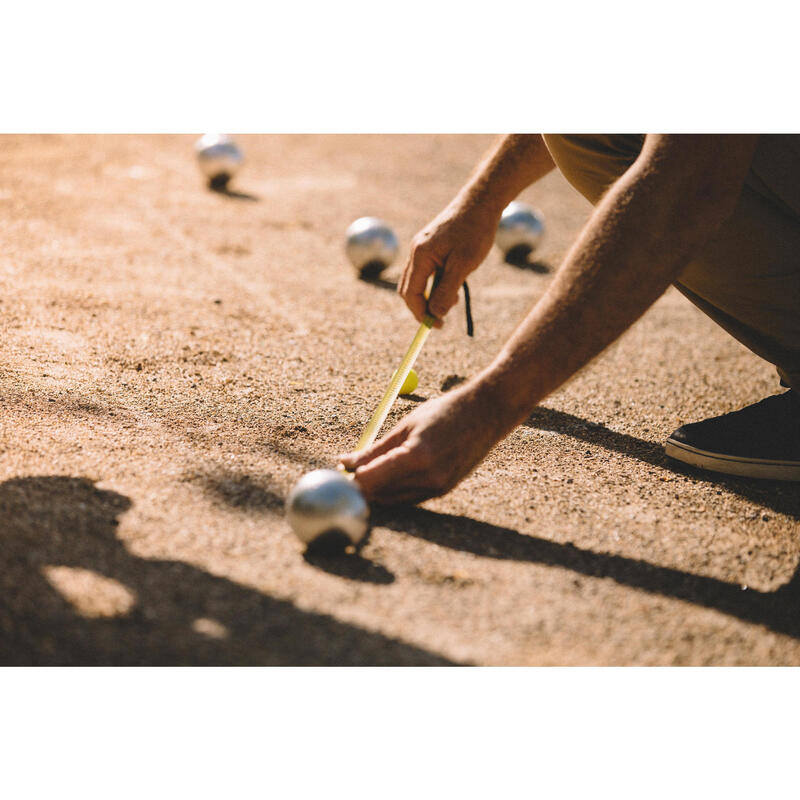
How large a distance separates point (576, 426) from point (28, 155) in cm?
484

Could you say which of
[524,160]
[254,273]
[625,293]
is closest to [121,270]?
[254,273]

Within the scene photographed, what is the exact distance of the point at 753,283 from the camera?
276cm

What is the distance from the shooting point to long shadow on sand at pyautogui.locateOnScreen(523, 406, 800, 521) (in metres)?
2.75

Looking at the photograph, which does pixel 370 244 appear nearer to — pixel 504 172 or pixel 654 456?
pixel 504 172

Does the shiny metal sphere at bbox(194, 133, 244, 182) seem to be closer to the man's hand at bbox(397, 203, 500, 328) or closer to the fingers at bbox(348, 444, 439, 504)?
the man's hand at bbox(397, 203, 500, 328)

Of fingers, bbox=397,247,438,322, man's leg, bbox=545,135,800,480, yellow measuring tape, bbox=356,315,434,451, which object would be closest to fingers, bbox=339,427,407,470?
yellow measuring tape, bbox=356,315,434,451

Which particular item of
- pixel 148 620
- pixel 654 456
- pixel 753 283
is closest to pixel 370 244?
pixel 654 456

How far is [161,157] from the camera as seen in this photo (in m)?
6.86

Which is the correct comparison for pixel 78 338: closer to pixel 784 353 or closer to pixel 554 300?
pixel 554 300

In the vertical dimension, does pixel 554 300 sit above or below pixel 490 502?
above

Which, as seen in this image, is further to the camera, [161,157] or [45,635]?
[161,157]

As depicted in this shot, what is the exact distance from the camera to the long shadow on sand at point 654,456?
2.75m

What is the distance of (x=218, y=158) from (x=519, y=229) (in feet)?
A: 6.75

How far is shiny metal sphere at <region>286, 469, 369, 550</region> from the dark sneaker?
47.8 inches
